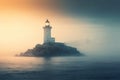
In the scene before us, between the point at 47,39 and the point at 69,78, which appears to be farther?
the point at 47,39

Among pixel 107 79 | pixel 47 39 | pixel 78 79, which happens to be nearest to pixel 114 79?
pixel 107 79

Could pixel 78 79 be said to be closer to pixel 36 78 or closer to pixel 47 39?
pixel 36 78

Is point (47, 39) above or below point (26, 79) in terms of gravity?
above

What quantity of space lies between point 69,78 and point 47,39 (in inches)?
3434

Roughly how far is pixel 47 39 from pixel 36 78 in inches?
3420

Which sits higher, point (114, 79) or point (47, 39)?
point (47, 39)

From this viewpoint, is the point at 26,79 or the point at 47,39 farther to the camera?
the point at 47,39

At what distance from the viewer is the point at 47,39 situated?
175 meters

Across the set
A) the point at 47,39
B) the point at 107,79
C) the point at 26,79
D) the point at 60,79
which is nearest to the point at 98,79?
the point at 107,79

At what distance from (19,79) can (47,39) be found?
89535 millimetres

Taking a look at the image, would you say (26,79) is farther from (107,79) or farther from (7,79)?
(107,79)

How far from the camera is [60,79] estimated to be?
86062 millimetres

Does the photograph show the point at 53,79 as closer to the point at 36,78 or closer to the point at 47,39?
the point at 36,78

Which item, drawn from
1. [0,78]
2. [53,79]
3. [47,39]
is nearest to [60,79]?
[53,79]
